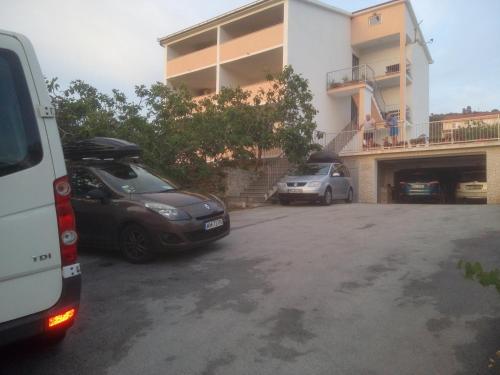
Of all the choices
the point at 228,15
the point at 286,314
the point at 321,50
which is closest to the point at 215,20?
the point at 228,15

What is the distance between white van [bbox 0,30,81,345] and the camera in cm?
264

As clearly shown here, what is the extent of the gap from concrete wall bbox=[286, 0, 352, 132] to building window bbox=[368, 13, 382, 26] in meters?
1.29

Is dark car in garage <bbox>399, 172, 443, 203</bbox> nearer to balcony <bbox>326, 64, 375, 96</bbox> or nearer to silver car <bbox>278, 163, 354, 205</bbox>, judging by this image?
silver car <bbox>278, 163, 354, 205</bbox>

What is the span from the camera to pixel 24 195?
270 centimetres

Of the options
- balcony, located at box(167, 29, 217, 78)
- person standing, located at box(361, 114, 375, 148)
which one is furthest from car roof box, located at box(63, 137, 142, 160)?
balcony, located at box(167, 29, 217, 78)

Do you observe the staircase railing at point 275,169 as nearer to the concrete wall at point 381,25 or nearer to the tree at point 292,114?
the tree at point 292,114

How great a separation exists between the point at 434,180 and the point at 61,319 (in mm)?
16351

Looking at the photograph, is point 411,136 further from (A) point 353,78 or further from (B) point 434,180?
(A) point 353,78

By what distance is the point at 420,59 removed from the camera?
2588 centimetres

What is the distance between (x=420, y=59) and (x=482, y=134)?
12249 millimetres

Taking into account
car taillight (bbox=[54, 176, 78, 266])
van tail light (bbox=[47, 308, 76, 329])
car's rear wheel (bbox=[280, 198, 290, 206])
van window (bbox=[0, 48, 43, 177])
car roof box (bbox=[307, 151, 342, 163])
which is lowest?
van tail light (bbox=[47, 308, 76, 329])

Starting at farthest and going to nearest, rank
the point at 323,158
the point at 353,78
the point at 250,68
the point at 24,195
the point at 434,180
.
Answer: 1. the point at 250,68
2. the point at 353,78
3. the point at 323,158
4. the point at 434,180
5. the point at 24,195

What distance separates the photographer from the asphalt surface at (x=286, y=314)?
10.2ft

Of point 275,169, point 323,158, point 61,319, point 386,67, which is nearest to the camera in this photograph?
point 61,319
